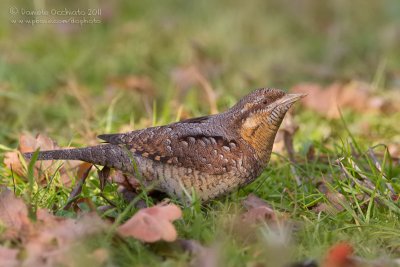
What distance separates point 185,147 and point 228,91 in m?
3.14

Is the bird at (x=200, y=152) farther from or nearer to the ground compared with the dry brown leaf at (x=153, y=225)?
farther from the ground

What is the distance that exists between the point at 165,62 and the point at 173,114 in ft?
6.53

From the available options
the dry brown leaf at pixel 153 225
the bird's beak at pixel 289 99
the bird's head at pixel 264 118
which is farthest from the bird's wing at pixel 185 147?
the dry brown leaf at pixel 153 225

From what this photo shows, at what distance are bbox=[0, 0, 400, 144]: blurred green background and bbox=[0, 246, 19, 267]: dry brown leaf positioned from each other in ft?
7.50

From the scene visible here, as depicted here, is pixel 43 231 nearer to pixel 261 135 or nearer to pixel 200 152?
pixel 200 152

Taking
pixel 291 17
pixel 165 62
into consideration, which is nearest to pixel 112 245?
pixel 165 62

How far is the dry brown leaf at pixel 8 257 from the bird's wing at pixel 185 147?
3.52 ft

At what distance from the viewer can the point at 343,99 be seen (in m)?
6.58

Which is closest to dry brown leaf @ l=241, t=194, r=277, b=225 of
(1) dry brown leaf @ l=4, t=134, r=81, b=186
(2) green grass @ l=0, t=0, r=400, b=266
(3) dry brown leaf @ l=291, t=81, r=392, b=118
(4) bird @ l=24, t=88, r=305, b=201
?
(2) green grass @ l=0, t=0, r=400, b=266

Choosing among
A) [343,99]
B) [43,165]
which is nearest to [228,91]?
[343,99]

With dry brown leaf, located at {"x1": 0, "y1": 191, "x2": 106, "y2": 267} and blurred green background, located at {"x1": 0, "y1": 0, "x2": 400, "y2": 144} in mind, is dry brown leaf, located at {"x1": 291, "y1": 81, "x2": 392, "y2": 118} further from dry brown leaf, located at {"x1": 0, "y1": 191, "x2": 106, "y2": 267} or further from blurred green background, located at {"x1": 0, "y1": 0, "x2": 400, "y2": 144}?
dry brown leaf, located at {"x1": 0, "y1": 191, "x2": 106, "y2": 267}

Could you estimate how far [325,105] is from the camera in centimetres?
644

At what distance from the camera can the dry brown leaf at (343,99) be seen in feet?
21.2

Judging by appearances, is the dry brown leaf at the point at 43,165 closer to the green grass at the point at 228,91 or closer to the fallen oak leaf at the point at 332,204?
the green grass at the point at 228,91
